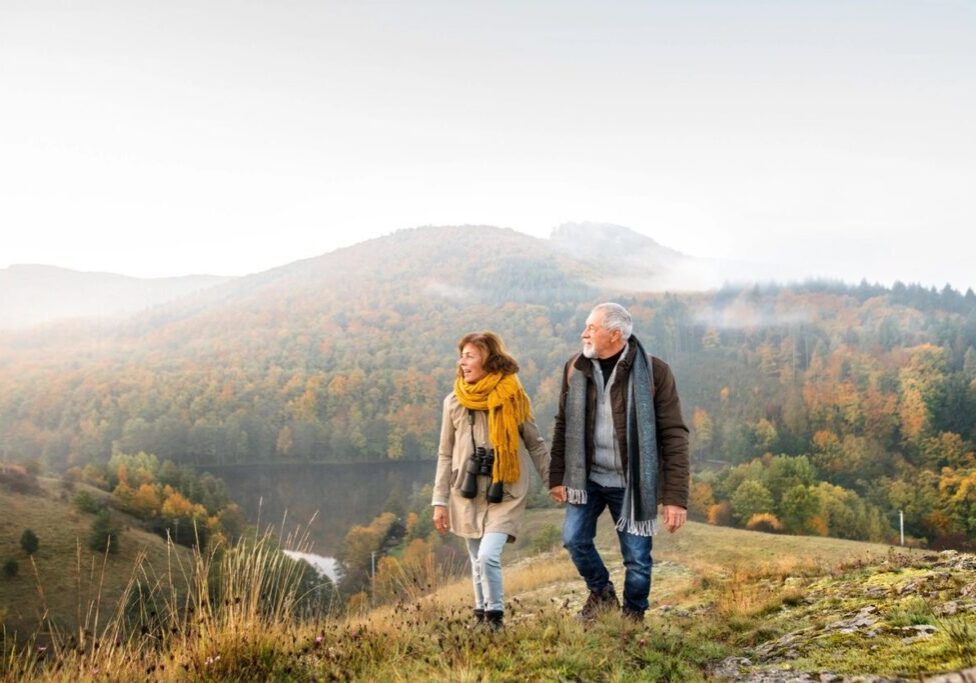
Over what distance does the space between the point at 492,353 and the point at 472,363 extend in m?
0.16

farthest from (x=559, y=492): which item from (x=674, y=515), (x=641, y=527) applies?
(x=674, y=515)

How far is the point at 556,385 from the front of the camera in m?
92.1

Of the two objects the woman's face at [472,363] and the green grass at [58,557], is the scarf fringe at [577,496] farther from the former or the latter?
the green grass at [58,557]

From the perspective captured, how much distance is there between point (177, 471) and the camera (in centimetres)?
7894

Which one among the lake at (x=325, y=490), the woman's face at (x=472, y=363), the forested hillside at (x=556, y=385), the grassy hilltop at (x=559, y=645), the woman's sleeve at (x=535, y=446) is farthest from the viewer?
the lake at (x=325, y=490)

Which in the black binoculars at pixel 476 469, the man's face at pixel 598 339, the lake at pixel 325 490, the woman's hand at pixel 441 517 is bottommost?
the lake at pixel 325 490

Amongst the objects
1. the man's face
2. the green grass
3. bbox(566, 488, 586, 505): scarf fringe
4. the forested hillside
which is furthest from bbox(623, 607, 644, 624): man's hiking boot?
the forested hillside

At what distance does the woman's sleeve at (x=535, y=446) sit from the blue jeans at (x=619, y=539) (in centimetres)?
33

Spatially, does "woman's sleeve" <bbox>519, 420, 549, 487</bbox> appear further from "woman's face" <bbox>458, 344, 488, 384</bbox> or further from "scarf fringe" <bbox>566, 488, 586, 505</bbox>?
"woman's face" <bbox>458, 344, 488, 384</bbox>

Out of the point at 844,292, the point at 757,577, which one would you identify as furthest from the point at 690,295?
the point at 757,577

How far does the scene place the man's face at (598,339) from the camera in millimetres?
4492

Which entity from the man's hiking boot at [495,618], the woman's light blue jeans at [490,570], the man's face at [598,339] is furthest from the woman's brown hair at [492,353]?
the man's hiking boot at [495,618]

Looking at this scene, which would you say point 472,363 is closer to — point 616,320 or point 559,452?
point 559,452

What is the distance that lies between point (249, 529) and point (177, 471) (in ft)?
66.9
